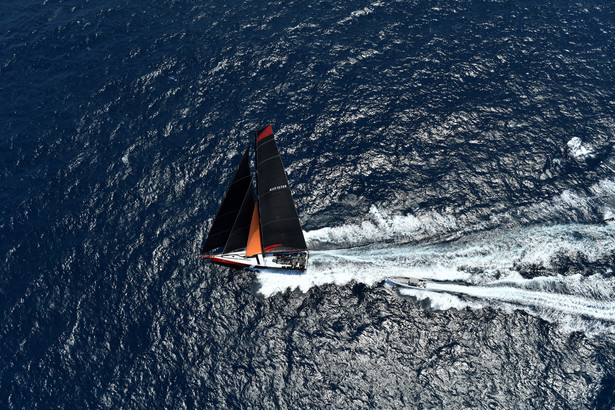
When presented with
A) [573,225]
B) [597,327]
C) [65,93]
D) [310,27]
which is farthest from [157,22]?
[597,327]

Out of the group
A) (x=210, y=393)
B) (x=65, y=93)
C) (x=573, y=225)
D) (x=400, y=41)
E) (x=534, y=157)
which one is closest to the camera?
(x=210, y=393)

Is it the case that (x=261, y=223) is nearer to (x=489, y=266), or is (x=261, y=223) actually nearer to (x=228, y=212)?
(x=228, y=212)

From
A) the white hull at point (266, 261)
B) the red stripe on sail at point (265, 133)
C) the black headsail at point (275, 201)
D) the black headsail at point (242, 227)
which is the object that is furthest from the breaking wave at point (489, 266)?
the red stripe on sail at point (265, 133)

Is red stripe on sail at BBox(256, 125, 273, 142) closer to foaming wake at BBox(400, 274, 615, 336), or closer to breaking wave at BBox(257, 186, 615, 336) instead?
breaking wave at BBox(257, 186, 615, 336)

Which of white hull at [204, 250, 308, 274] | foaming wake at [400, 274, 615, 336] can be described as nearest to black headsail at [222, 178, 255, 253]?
white hull at [204, 250, 308, 274]

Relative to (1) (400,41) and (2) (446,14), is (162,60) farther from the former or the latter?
(2) (446,14)

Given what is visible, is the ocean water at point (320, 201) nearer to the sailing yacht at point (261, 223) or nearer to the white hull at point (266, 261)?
Answer: the white hull at point (266, 261)
